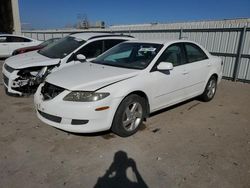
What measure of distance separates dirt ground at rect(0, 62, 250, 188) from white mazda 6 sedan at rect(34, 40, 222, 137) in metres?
0.34

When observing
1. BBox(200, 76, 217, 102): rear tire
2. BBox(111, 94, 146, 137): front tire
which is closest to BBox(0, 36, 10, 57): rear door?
BBox(200, 76, 217, 102): rear tire

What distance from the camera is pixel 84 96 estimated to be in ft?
11.4

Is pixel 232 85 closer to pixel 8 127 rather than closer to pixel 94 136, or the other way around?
pixel 94 136

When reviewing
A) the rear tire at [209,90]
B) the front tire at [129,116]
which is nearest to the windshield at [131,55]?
the front tire at [129,116]

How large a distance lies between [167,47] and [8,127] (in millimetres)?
3316

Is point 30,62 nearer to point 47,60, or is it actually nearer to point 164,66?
point 47,60

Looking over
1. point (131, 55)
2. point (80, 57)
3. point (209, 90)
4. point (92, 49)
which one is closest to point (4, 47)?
point (92, 49)

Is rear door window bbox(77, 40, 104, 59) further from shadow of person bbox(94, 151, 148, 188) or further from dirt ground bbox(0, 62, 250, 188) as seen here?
shadow of person bbox(94, 151, 148, 188)

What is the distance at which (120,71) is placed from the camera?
402cm

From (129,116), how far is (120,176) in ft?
3.88

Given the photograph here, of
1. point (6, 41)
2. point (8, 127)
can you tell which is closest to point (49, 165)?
point (8, 127)

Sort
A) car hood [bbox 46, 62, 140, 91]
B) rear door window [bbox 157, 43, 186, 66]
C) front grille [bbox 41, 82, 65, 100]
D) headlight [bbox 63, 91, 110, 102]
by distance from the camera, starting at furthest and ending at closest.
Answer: rear door window [bbox 157, 43, 186, 66]
front grille [bbox 41, 82, 65, 100]
car hood [bbox 46, 62, 140, 91]
headlight [bbox 63, 91, 110, 102]

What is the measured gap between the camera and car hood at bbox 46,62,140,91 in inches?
140

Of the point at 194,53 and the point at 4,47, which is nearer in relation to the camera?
the point at 194,53
